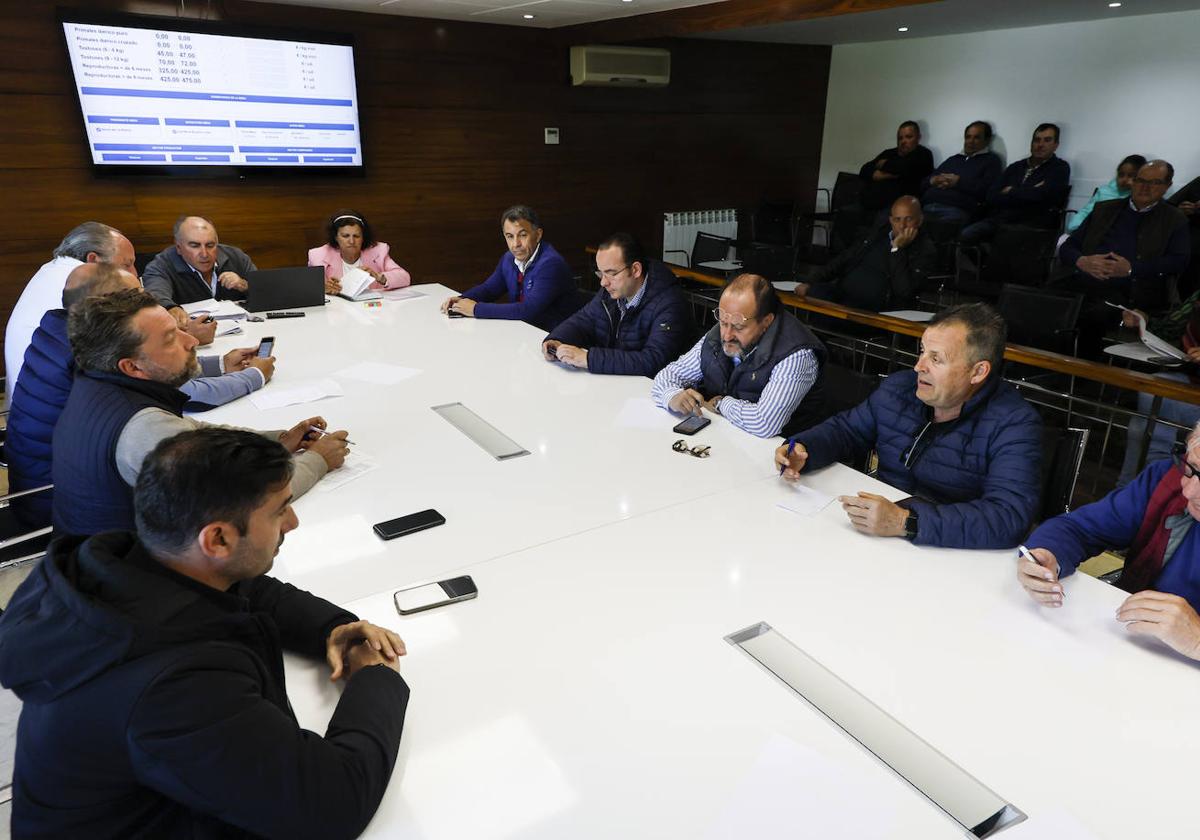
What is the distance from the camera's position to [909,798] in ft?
3.74

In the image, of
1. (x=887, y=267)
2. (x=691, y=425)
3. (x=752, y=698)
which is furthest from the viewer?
(x=887, y=267)

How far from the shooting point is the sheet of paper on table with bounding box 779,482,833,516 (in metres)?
2.00

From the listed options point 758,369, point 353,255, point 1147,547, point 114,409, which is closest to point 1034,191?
point 758,369

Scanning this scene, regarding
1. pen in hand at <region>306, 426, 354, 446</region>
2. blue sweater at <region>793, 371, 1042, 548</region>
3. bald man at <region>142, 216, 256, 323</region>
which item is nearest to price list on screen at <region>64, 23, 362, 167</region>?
bald man at <region>142, 216, 256, 323</region>

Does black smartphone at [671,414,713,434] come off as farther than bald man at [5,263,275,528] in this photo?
Yes

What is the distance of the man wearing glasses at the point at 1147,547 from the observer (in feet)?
4.66

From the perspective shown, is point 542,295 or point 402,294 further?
point 402,294

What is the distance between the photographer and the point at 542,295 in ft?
13.7

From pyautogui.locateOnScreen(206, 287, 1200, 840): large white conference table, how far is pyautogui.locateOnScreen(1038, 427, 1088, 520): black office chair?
0.52 metres

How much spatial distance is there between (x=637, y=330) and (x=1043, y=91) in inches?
227

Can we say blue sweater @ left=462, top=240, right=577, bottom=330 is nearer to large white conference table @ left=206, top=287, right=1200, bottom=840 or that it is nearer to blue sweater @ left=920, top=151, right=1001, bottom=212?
large white conference table @ left=206, top=287, right=1200, bottom=840

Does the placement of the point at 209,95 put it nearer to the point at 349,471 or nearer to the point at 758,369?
the point at 349,471

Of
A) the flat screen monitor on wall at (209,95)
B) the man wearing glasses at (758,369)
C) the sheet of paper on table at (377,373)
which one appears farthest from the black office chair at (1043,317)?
the flat screen monitor on wall at (209,95)

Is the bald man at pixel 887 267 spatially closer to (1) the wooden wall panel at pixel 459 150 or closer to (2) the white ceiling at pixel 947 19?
(2) the white ceiling at pixel 947 19
